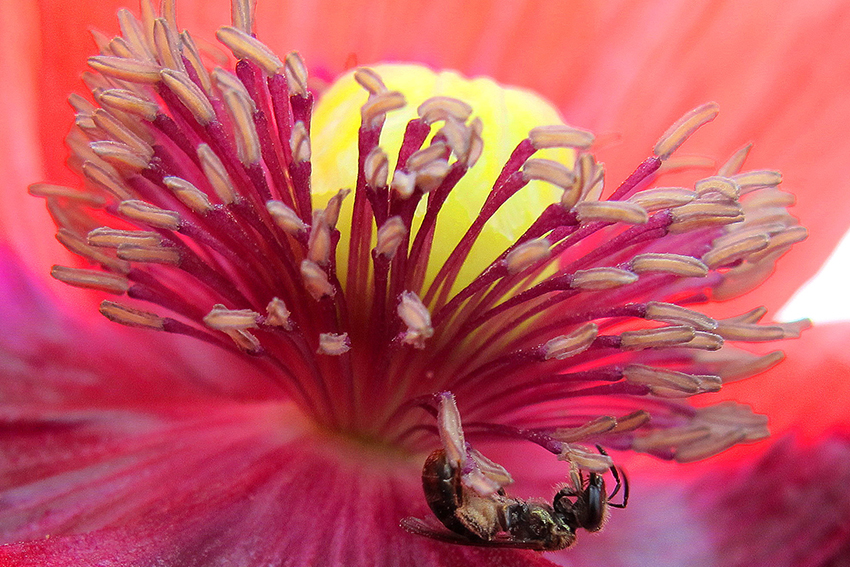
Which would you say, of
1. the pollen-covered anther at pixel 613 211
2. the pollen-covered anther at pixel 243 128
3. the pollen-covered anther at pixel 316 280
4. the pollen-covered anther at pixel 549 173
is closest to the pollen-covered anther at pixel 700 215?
the pollen-covered anther at pixel 613 211

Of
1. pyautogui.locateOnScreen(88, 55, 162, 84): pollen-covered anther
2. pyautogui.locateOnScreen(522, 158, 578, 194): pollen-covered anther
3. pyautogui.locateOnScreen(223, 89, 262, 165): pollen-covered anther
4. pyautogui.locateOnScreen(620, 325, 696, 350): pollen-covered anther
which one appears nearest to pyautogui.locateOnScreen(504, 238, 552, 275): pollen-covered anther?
pyautogui.locateOnScreen(522, 158, 578, 194): pollen-covered anther

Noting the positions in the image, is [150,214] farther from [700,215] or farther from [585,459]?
[700,215]

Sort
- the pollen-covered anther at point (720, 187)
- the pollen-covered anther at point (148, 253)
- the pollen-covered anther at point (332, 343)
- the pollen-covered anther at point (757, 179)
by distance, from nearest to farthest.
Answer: the pollen-covered anther at point (332, 343), the pollen-covered anther at point (148, 253), the pollen-covered anther at point (720, 187), the pollen-covered anther at point (757, 179)

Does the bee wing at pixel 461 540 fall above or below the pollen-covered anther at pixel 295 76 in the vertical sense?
below

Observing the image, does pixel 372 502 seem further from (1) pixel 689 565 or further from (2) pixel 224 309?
(1) pixel 689 565

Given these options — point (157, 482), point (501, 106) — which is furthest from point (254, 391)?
point (501, 106)

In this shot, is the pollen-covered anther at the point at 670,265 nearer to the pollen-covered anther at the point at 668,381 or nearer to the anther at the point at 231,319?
the pollen-covered anther at the point at 668,381

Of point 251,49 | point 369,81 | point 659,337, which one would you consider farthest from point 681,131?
point 251,49
